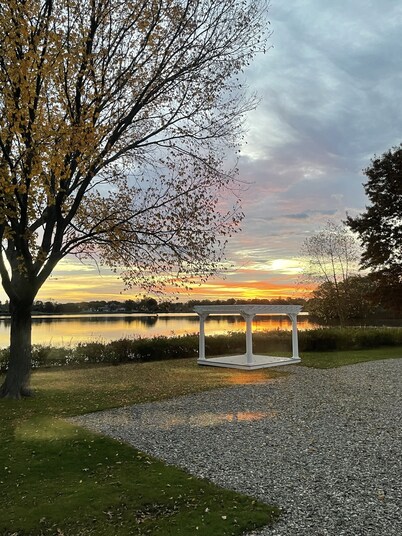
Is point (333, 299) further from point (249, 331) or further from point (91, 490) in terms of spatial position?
point (91, 490)

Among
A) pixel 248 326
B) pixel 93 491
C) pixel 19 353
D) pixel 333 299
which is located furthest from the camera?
pixel 333 299

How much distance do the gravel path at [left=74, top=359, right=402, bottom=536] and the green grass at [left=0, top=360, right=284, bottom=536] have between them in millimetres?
312

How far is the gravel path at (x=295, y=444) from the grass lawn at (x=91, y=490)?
305 mm

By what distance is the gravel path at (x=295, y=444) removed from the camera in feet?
13.8

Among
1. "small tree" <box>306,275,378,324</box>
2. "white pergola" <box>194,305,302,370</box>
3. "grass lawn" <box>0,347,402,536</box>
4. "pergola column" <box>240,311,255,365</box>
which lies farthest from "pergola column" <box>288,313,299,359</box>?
"small tree" <box>306,275,378,324</box>

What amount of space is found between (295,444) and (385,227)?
19443mm

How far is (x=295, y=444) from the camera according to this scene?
20.9 ft

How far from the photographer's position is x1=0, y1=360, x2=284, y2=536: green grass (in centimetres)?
402

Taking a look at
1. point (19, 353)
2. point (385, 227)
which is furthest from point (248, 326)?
point (385, 227)

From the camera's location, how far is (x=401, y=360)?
1653 centimetres

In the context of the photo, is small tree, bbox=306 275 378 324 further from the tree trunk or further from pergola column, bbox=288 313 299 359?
the tree trunk

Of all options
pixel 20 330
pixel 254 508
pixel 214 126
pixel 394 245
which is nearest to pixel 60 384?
pixel 20 330

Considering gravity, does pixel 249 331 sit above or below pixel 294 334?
above

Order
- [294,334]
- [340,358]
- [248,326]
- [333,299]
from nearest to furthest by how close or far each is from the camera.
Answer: [248,326] → [294,334] → [340,358] → [333,299]
